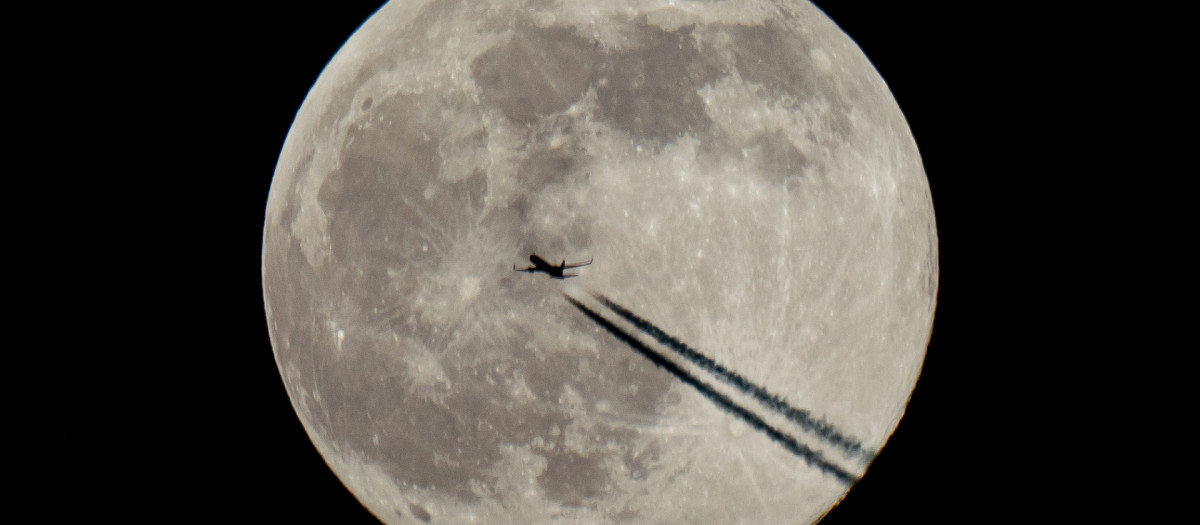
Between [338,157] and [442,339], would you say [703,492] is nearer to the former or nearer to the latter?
[442,339]

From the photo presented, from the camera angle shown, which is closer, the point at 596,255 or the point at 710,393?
the point at 596,255

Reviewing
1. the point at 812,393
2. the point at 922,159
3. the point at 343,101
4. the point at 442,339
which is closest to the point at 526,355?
the point at 442,339

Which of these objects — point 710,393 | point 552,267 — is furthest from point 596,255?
point 710,393

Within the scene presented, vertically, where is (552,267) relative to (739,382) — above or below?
above

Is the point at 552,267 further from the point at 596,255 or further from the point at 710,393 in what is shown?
the point at 710,393

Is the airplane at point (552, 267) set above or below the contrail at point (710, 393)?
above
